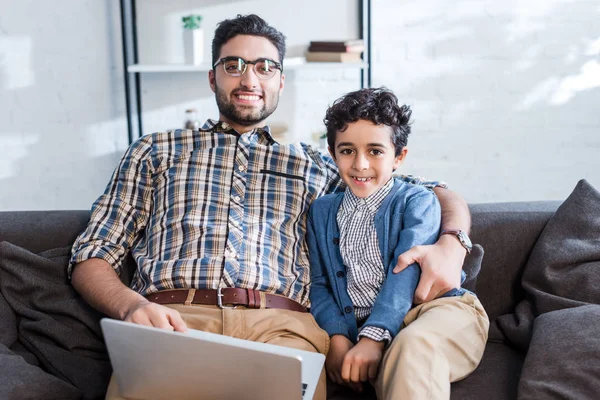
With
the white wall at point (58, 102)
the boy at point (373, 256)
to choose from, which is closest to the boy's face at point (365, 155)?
the boy at point (373, 256)

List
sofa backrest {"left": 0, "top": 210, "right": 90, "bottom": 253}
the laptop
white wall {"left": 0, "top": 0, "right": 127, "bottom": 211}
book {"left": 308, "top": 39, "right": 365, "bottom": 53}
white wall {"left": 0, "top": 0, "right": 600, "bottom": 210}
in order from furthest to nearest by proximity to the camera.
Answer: white wall {"left": 0, "top": 0, "right": 600, "bottom": 210}
book {"left": 308, "top": 39, "right": 365, "bottom": 53}
white wall {"left": 0, "top": 0, "right": 127, "bottom": 211}
sofa backrest {"left": 0, "top": 210, "right": 90, "bottom": 253}
the laptop

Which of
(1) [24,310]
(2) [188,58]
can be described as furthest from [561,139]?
(1) [24,310]

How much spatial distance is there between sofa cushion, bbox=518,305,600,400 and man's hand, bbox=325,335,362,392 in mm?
382

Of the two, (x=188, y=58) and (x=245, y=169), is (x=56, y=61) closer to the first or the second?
(x=188, y=58)

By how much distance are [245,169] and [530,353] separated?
0.83 meters

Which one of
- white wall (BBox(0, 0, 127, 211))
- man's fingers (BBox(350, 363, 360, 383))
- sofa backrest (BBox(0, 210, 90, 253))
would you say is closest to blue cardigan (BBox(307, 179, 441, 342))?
man's fingers (BBox(350, 363, 360, 383))

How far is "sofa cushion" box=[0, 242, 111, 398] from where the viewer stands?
1585mm

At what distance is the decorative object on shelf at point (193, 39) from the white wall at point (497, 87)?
0.92 m

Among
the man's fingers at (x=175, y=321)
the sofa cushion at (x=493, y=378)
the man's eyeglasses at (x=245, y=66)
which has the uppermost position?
the man's eyeglasses at (x=245, y=66)

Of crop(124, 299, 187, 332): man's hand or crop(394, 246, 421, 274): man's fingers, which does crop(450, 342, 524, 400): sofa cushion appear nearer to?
crop(394, 246, 421, 274): man's fingers

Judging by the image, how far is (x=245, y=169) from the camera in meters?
1.77

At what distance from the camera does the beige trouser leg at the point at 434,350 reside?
127 centimetres

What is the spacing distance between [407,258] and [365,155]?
268mm

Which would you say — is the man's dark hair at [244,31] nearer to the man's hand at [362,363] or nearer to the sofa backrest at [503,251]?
the sofa backrest at [503,251]
